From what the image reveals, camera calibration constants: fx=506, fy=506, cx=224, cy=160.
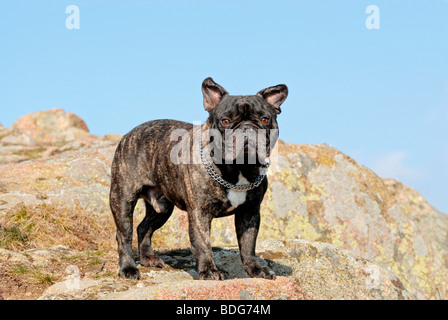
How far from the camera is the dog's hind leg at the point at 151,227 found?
6715mm

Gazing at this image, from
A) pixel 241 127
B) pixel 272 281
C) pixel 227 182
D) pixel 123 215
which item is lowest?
pixel 272 281

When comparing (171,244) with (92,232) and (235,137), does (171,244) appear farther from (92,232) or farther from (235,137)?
(235,137)

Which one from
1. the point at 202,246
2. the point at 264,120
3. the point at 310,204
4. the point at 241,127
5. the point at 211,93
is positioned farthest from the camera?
the point at 310,204

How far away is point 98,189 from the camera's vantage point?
10.3 meters

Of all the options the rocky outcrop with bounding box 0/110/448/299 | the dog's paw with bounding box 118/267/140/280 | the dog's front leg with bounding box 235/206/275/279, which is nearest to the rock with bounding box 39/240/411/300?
the dog's paw with bounding box 118/267/140/280

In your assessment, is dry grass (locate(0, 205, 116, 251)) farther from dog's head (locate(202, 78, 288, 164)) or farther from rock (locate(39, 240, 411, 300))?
dog's head (locate(202, 78, 288, 164))

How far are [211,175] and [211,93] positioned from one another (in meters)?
0.94

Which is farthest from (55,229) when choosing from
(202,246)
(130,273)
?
(202,246)

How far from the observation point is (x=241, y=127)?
5.26 meters

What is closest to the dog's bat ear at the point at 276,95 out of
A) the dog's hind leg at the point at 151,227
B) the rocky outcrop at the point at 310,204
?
the dog's hind leg at the point at 151,227

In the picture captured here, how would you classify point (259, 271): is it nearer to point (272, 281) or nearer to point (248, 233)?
point (272, 281)

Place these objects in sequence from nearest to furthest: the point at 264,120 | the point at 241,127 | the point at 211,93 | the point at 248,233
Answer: the point at 241,127 → the point at 264,120 → the point at 211,93 → the point at 248,233

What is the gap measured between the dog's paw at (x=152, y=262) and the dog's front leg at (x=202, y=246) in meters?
1.20

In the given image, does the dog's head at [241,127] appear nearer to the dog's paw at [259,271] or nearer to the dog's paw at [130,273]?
the dog's paw at [259,271]
